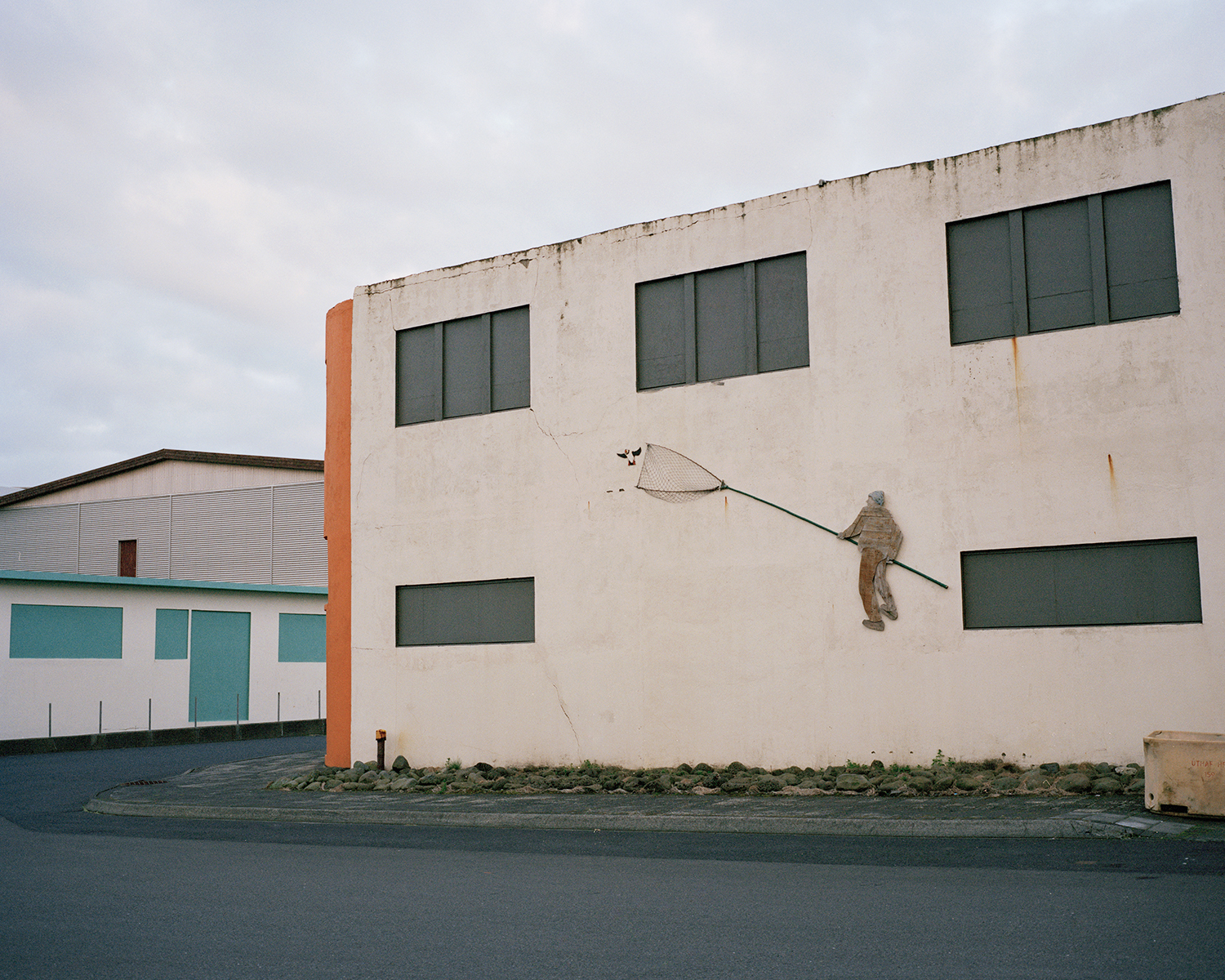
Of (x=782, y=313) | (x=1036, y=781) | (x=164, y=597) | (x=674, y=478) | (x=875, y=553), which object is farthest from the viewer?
(x=164, y=597)

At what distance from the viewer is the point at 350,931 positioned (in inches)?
265

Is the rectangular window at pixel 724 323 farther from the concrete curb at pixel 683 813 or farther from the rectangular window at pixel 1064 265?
the concrete curb at pixel 683 813

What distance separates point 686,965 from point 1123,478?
9429mm

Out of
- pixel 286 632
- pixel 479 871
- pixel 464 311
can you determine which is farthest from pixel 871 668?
pixel 286 632

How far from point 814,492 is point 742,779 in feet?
11.9

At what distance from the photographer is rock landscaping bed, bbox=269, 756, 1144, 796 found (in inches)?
492

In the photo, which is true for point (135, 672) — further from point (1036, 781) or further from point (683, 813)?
point (1036, 781)

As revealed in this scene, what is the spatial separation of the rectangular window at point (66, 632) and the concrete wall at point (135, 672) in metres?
0.14

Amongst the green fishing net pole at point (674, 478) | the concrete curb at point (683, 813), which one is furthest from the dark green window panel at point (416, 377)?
the concrete curb at point (683, 813)

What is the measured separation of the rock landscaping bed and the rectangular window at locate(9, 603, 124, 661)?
12469 millimetres

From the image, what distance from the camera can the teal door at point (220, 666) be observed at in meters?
30.9

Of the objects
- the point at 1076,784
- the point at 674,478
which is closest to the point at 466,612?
the point at 674,478

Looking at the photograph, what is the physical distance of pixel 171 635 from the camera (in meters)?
30.4

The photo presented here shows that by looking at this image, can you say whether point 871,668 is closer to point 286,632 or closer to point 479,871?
point 479,871
